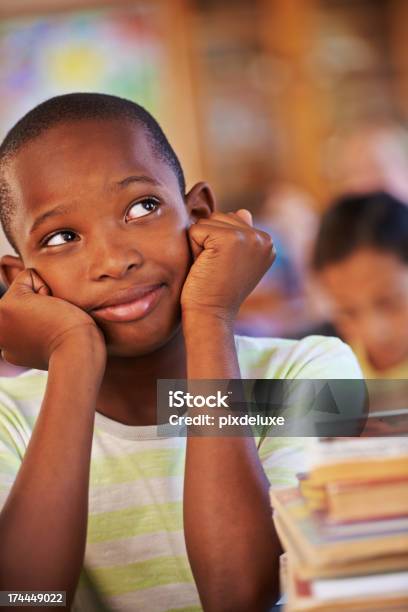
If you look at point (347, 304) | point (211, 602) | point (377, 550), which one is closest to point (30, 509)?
point (211, 602)

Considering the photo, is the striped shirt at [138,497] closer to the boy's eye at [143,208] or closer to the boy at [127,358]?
the boy at [127,358]

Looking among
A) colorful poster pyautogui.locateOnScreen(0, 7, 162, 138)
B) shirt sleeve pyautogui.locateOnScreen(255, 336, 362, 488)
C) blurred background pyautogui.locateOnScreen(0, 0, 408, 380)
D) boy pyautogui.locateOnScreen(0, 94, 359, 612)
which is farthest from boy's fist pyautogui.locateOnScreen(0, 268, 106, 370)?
colorful poster pyautogui.locateOnScreen(0, 7, 162, 138)

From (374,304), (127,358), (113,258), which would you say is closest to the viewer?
(113,258)

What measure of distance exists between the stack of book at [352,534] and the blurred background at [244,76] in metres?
2.90

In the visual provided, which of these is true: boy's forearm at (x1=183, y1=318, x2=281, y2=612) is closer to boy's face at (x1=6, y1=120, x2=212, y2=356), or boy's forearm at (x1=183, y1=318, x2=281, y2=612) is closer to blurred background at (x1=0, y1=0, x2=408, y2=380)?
boy's face at (x1=6, y1=120, x2=212, y2=356)

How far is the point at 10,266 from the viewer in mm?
932

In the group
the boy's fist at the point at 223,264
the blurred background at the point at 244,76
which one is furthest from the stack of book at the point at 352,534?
the blurred background at the point at 244,76

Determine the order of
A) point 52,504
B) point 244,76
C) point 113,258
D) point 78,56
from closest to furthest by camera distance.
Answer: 1. point 52,504
2. point 113,258
3. point 78,56
4. point 244,76

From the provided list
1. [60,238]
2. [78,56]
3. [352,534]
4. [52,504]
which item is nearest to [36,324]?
[60,238]

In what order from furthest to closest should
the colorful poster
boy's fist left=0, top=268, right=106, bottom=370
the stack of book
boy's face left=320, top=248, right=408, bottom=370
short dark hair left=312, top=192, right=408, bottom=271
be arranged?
the colorful poster
short dark hair left=312, top=192, right=408, bottom=271
boy's face left=320, top=248, right=408, bottom=370
boy's fist left=0, top=268, right=106, bottom=370
the stack of book

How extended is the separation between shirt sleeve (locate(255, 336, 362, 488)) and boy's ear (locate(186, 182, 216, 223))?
7.7 inches

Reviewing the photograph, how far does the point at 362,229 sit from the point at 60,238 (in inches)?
48.1

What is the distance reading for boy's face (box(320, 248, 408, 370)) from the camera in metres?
1.77

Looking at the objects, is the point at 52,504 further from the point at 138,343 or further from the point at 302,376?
the point at 302,376
